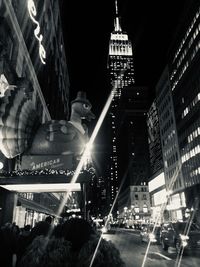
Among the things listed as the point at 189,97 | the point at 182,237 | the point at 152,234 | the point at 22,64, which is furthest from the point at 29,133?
the point at 189,97

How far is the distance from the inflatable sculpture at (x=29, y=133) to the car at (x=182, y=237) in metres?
10.6

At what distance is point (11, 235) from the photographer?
16.0 feet

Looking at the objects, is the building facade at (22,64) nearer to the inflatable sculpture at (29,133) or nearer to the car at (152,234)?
the inflatable sculpture at (29,133)

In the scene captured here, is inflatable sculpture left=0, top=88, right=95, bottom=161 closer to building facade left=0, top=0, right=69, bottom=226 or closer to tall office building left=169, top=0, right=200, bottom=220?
building facade left=0, top=0, right=69, bottom=226

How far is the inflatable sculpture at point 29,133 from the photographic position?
733 cm

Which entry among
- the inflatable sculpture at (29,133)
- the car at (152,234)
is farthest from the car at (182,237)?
the inflatable sculpture at (29,133)

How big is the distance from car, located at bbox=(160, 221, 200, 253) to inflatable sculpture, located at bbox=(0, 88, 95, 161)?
10.6m

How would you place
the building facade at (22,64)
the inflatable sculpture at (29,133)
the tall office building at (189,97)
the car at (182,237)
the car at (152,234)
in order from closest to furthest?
the inflatable sculpture at (29,133) → the building facade at (22,64) → the car at (182,237) → the car at (152,234) → the tall office building at (189,97)

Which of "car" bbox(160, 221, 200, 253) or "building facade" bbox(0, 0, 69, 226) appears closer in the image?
"building facade" bbox(0, 0, 69, 226)

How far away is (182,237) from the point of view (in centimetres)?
1534

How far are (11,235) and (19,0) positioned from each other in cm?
1988

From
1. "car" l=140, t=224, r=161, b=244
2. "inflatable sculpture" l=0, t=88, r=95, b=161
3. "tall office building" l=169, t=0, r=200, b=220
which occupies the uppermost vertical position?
"tall office building" l=169, t=0, r=200, b=220

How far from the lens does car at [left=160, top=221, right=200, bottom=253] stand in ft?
49.7

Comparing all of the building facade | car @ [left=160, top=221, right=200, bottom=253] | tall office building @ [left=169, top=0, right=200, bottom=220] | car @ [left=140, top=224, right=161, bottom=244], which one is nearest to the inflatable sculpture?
the building facade
